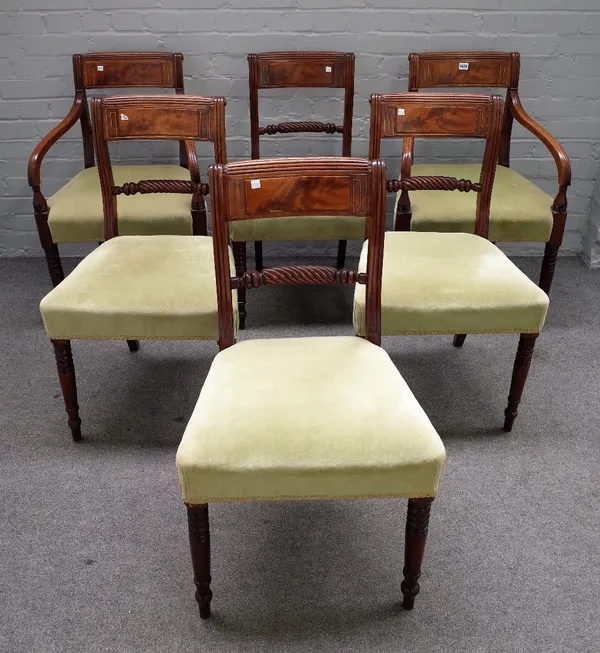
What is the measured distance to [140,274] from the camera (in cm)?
171

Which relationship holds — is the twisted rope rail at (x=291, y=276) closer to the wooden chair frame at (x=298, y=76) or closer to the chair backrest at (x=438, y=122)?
the chair backrest at (x=438, y=122)

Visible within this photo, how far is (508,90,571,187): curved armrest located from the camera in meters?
2.08

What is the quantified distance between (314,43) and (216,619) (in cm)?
212

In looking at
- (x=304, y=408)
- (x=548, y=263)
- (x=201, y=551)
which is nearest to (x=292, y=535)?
(x=201, y=551)

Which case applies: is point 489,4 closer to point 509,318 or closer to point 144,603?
point 509,318

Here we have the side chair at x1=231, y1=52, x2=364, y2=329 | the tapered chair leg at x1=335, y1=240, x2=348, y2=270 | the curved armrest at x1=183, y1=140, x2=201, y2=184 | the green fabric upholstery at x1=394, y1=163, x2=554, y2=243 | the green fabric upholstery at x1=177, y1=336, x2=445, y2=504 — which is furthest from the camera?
the tapered chair leg at x1=335, y1=240, x2=348, y2=270

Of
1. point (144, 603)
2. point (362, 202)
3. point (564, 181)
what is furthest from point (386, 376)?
point (564, 181)

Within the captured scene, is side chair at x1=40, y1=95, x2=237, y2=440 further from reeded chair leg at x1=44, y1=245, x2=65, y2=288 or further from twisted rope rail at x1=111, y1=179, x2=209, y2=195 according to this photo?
reeded chair leg at x1=44, y1=245, x2=65, y2=288

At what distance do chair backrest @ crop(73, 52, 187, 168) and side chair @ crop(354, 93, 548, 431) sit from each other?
3.14 feet

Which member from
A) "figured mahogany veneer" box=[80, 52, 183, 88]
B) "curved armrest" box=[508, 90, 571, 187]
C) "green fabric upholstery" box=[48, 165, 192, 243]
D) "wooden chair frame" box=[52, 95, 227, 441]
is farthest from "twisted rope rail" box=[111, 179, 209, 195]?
"curved armrest" box=[508, 90, 571, 187]

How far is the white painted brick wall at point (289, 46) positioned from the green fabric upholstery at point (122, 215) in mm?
573

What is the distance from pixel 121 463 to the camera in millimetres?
1739

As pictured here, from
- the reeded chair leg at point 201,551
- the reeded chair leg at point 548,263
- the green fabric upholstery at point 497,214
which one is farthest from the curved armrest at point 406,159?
the reeded chair leg at point 201,551

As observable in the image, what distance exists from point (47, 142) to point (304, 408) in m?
1.51
